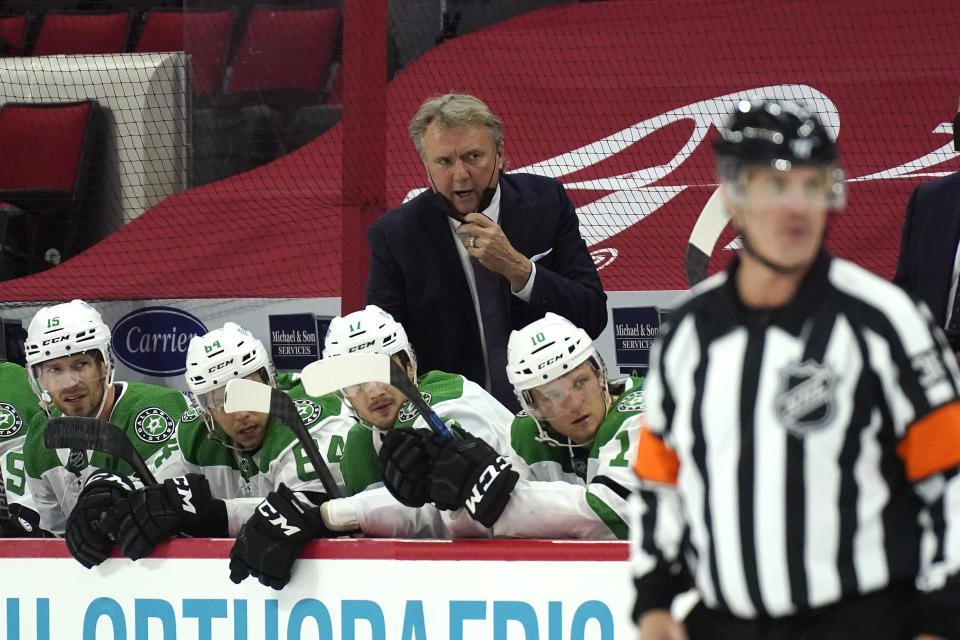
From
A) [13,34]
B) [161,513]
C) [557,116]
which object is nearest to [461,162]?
[161,513]

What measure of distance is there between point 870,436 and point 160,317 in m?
3.76

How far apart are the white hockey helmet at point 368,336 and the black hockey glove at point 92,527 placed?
55cm

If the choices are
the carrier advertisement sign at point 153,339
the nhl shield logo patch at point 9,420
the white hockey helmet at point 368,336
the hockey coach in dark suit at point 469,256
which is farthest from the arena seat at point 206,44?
the white hockey helmet at point 368,336

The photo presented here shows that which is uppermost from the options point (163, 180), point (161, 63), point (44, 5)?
point (44, 5)

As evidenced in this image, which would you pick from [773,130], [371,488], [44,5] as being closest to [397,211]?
[371,488]

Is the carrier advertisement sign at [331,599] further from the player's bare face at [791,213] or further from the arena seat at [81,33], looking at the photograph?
the arena seat at [81,33]

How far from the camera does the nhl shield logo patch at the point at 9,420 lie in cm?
396

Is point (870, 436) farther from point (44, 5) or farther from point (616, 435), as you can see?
point (44, 5)

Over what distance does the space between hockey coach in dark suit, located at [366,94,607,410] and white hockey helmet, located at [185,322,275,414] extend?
1.11 ft

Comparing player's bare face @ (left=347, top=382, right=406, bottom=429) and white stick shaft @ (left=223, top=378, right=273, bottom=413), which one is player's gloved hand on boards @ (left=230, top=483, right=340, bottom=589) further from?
player's bare face @ (left=347, top=382, right=406, bottom=429)

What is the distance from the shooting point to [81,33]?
6.69 meters

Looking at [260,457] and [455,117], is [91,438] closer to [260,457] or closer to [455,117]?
[260,457]

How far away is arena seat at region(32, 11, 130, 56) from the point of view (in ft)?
21.0

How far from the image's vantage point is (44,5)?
7.23m
